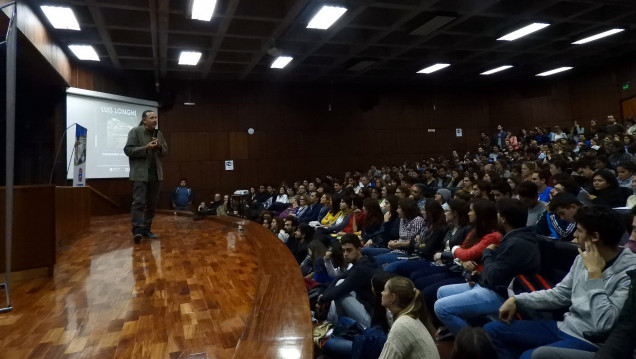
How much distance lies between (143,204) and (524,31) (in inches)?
187

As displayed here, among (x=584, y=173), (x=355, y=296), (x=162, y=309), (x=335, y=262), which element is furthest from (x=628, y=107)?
(x=162, y=309)

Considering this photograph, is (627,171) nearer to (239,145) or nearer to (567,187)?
(567,187)

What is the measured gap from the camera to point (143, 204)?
2383 mm

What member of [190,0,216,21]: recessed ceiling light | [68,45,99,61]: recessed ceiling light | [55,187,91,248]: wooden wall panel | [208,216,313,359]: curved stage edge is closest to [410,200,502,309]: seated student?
[208,216,313,359]: curved stage edge

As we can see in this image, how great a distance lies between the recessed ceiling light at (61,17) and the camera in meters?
3.68

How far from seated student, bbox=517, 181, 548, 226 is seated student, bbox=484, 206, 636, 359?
1.07 meters

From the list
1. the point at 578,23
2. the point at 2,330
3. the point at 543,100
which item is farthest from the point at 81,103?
the point at 543,100

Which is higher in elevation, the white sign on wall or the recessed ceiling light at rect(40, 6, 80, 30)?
the recessed ceiling light at rect(40, 6, 80, 30)

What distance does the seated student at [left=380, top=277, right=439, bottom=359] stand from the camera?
99 cm

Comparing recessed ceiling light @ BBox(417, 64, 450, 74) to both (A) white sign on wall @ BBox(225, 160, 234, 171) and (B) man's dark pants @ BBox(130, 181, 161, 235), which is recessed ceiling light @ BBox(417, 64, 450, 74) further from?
(B) man's dark pants @ BBox(130, 181, 161, 235)

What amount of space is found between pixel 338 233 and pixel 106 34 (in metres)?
3.39

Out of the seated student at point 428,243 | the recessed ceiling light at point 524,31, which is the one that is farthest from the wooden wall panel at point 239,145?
the seated student at point 428,243

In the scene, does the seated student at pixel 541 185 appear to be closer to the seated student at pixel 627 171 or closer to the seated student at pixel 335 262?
the seated student at pixel 627 171

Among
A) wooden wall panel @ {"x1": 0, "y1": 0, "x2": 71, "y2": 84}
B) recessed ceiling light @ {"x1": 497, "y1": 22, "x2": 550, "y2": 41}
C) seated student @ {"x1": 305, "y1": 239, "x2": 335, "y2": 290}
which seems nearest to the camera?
seated student @ {"x1": 305, "y1": 239, "x2": 335, "y2": 290}
